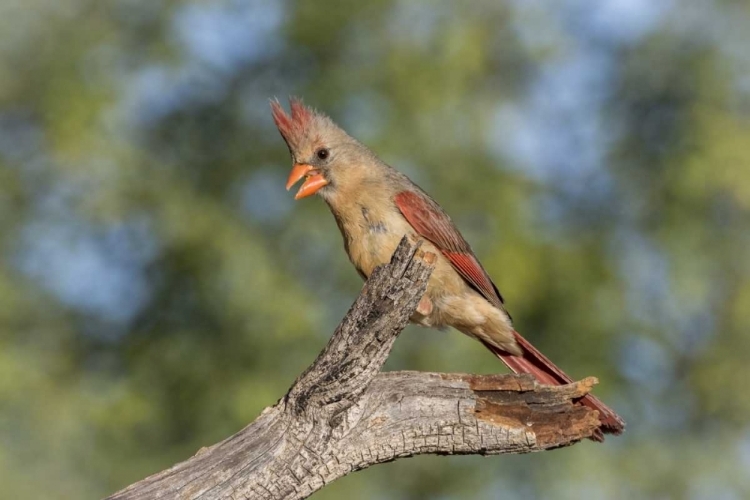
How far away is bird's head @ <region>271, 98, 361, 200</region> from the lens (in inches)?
198

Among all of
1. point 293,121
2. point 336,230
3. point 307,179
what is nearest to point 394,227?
point 307,179

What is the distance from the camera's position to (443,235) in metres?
4.88

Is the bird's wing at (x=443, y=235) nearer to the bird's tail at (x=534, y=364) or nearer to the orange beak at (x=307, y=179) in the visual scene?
the bird's tail at (x=534, y=364)

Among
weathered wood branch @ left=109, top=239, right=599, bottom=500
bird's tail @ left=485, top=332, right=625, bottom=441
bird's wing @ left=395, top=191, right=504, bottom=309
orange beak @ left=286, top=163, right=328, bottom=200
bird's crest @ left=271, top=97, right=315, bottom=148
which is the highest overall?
bird's crest @ left=271, top=97, right=315, bottom=148

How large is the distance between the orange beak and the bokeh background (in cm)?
375

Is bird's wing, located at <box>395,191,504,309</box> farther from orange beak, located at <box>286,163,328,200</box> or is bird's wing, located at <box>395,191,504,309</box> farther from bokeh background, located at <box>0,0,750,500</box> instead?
bokeh background, located at <box>0,0,750,500</box>

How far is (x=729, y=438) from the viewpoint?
9.65 m

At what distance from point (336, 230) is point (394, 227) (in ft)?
14.9

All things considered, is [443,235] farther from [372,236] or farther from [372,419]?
[372,419]

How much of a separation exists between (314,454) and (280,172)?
668 centimetres

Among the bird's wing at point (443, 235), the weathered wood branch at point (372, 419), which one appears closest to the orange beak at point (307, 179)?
the bird's wing at point (443, 235)

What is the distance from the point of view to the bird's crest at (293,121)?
5062 millimetres

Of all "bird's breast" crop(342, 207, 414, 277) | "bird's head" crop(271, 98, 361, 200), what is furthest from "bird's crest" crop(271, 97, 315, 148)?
"bird's breast" crop(342, 207, 414, 277)

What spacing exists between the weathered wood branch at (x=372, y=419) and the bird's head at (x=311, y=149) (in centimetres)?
146
